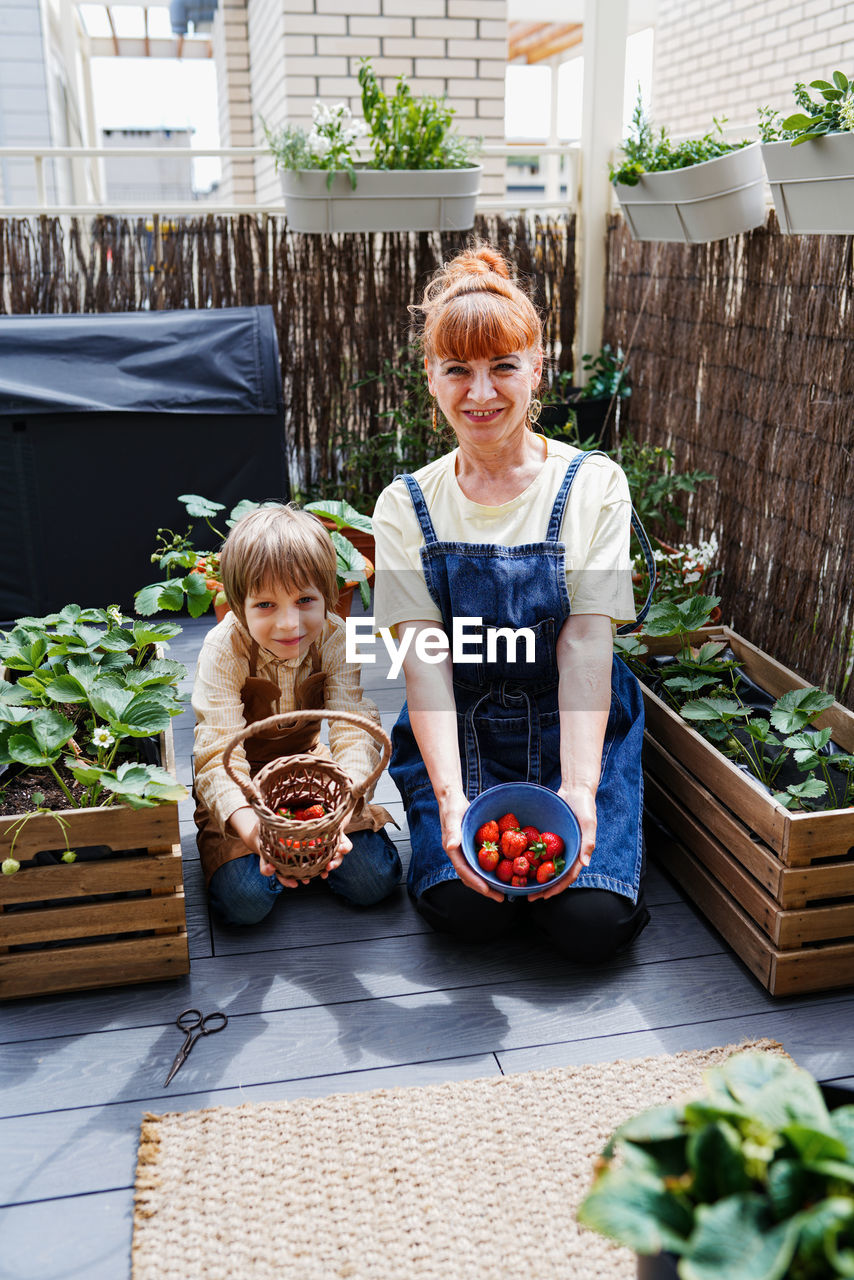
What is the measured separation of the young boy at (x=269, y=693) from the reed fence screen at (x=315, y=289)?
2023 mm

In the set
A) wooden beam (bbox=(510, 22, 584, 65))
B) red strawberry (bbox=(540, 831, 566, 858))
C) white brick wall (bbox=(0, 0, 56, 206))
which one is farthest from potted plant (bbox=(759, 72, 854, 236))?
wooden beam (bbox=(510, 22, 584, 65))

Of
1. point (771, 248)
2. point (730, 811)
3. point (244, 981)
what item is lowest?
point (244, 981)

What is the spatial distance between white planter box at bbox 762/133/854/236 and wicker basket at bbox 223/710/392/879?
4.80 ft

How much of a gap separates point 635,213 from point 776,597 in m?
1.32

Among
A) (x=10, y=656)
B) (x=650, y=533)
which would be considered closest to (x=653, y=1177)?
(x=10, y=656)

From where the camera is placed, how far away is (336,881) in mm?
2117

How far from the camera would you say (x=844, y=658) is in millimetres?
2564

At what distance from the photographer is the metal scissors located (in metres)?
1.72

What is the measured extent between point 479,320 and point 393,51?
3.71 m

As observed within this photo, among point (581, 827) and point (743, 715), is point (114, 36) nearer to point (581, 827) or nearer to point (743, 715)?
point (743, 715)

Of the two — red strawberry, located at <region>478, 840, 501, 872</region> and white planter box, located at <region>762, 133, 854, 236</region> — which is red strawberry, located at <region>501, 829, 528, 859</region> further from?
white planter box, located at <region>762, 133, 854, 236</region>

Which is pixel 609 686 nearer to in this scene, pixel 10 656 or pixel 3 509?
pixel 10 656

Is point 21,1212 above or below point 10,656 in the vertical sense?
below

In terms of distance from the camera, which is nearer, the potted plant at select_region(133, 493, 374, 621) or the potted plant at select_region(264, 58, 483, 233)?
the potted plant at select_region(133, 493, 374, 621)
